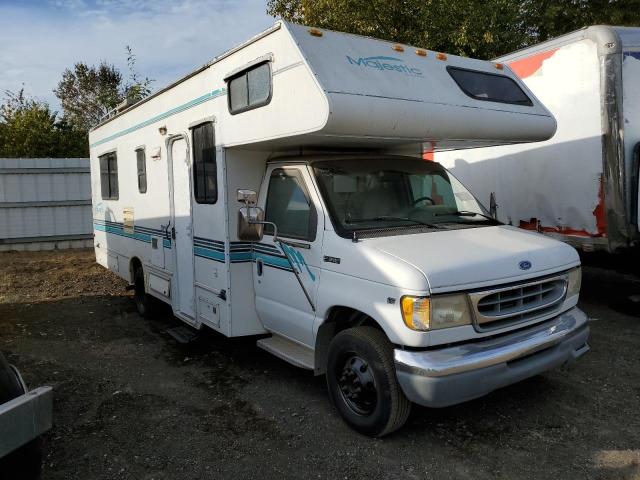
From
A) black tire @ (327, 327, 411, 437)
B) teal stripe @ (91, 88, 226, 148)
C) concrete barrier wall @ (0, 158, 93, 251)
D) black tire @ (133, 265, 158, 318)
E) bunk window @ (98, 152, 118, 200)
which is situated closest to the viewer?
black tire @ (327, 327, 411, 437)

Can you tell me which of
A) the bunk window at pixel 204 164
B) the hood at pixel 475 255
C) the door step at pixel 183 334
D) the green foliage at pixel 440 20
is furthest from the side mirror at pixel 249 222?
the green foliage at pixel 440 20

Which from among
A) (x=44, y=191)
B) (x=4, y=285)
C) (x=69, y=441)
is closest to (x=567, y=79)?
(x=69, y=441)

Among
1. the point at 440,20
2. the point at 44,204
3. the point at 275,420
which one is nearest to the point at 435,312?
the point at 275,420

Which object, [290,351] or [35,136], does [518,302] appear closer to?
[290,351]

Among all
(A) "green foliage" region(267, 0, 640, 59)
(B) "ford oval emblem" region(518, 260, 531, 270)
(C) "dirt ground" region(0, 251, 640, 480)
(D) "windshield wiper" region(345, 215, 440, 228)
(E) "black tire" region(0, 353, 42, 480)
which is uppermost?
(A) "green foliage" region(267, 0, 640, 59)

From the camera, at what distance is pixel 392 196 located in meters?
4.48

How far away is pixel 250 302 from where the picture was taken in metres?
4.98

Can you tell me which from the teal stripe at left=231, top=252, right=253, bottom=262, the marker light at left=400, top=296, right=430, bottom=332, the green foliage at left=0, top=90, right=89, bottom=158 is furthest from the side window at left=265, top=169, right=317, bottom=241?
the green foliage at left=0, top=90, right=89, bottom=158

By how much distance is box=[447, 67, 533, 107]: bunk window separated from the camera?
4.73 metres

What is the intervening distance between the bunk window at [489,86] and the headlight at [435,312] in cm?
211

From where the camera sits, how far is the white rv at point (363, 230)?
3441mm

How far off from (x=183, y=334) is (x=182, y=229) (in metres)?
1.21

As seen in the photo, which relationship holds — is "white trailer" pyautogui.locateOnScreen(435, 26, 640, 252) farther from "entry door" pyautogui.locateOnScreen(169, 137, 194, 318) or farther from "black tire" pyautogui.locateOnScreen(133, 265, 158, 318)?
"black tire" pyautogui.locateOnScreen(133, 265, 158, 318)

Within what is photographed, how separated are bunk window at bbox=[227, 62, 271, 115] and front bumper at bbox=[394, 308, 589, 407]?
2.27 metres
